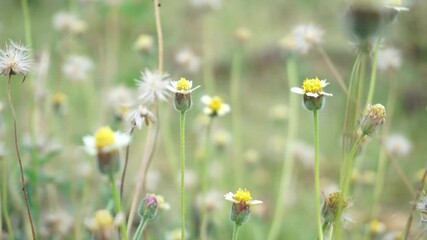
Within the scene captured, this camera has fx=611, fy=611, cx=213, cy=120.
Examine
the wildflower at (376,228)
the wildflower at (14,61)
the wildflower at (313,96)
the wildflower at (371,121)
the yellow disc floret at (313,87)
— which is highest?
the wildflower at (14,61)

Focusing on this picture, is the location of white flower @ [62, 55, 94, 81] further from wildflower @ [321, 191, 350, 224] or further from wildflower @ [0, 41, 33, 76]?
wildflower @ [321, 191, 350, 224]

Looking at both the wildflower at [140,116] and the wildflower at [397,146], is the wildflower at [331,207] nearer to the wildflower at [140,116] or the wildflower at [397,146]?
the wildflower at [140,116]

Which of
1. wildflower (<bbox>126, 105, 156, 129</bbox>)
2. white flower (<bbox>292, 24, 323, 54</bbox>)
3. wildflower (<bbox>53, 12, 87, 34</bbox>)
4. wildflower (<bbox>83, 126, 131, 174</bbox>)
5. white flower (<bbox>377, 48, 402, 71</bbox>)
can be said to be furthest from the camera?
wildflower (<bbox>53, 12, 87, 34</bbox>)

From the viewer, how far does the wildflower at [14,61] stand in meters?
0.59

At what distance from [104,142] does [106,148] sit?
1 cm

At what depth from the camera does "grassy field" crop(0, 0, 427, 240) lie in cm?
67

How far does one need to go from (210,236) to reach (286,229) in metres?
0.32

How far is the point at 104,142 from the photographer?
524 mm

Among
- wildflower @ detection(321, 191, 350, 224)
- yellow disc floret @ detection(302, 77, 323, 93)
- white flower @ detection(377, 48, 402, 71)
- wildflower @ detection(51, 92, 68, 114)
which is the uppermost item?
white flower @ detection(377, 48, 402, 71)

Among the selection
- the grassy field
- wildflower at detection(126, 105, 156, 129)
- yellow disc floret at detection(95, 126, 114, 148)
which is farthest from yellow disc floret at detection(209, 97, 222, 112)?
yellow disc floret at detection(95, 126, 114, 148)

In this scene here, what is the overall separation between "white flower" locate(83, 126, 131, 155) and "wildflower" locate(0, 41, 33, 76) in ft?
0.38

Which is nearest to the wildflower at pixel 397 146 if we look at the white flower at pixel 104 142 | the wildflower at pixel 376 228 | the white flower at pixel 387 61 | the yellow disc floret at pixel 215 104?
the white flower at pixel 387 61

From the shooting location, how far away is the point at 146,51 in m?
0.99

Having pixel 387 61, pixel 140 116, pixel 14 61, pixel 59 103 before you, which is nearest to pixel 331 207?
pixel 140 116
